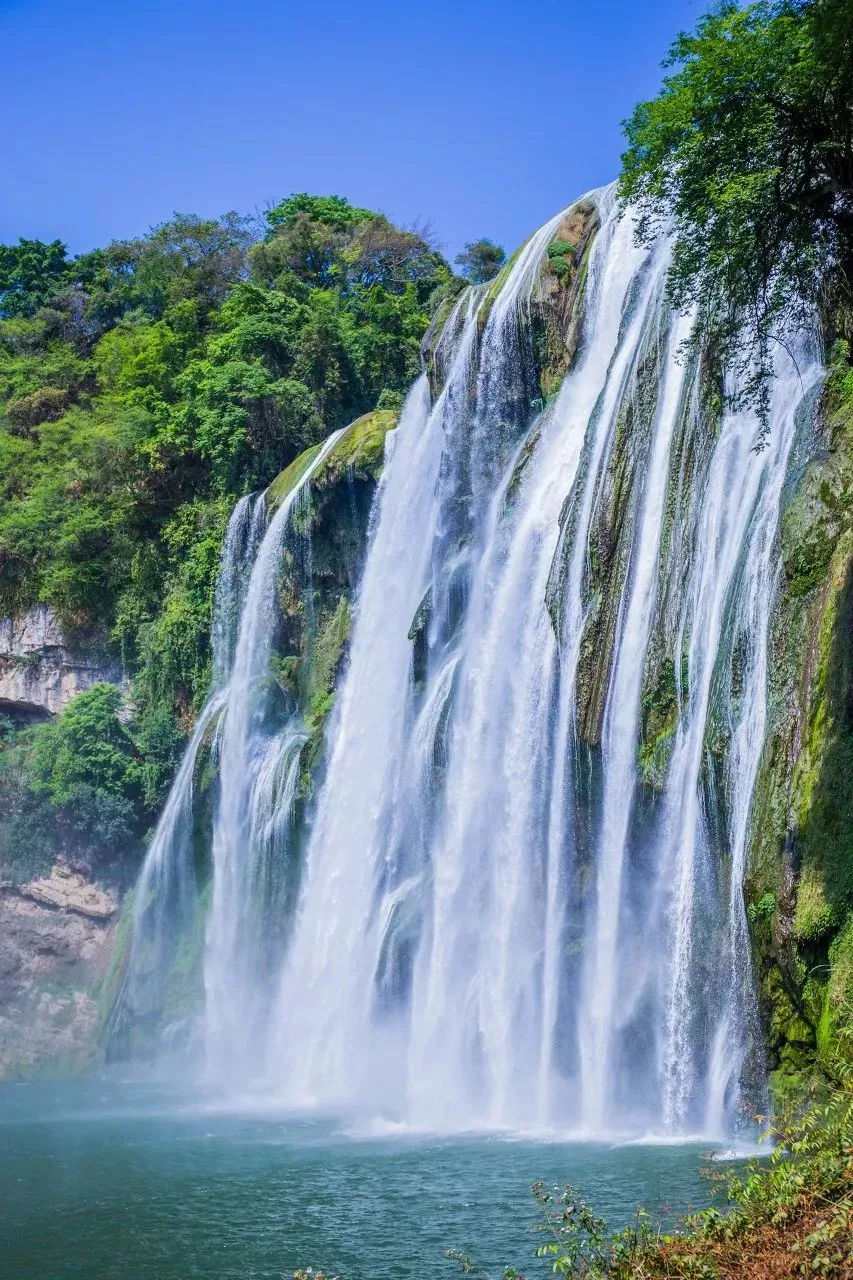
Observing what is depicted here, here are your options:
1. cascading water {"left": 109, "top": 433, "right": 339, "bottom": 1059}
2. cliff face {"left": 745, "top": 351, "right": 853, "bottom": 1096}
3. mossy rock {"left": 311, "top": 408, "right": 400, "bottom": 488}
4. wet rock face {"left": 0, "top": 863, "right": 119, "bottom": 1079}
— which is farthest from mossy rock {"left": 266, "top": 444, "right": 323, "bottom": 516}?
cliff face {"left": 745, "top": 351, "right": 853, "bottom": 1096}

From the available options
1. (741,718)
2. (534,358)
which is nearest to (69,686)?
(534,358)

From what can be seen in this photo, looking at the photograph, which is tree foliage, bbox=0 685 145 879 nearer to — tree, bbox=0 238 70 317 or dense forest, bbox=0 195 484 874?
dense forest, bbox=0 195 484 874

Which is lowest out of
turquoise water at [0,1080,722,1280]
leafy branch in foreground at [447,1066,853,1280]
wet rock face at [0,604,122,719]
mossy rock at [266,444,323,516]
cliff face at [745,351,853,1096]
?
turquoise water at [0,1080,722,1280]

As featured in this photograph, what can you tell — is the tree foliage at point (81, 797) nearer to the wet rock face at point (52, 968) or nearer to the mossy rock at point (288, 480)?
the wet rock face at point (52, 968)

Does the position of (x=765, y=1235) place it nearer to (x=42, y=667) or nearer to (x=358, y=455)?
(x=358, y=455)

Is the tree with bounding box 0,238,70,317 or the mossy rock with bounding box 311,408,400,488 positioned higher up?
the tree with bounding box 0,238,70,317

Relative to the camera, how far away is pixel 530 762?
1830 cm

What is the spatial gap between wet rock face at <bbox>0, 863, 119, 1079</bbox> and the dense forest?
102cm

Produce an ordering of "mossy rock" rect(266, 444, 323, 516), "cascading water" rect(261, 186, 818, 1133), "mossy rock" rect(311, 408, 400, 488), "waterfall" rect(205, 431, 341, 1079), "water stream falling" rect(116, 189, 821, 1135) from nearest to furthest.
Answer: "water stream falling" rect(116, 189, 821, 1135)
"cascading water" rect(261, 186, 818, 1133)
"waterfall" rect(205, 431, 341, 1079)
"mossy rock" rect(311, 408, 400, 488)
"mossy rock" rect(266, 444, 323, 516)

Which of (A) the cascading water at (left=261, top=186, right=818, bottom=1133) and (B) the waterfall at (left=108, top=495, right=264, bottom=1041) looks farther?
(B) the waterfall at (left=108, top=495, right=264, bottom=1041)

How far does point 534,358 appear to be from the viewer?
980 inches

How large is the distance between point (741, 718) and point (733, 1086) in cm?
408

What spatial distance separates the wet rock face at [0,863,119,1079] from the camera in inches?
1145

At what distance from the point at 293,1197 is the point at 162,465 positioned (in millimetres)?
23825
